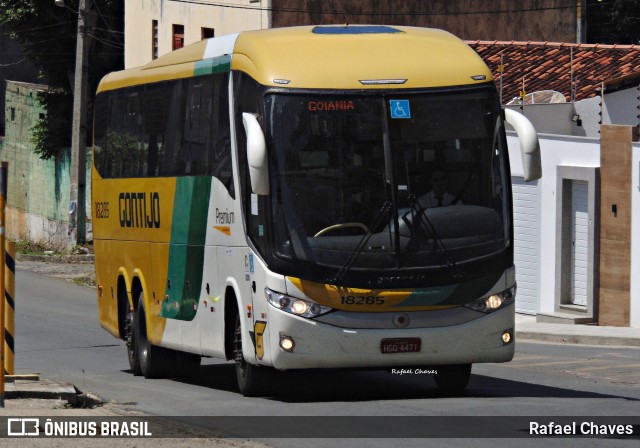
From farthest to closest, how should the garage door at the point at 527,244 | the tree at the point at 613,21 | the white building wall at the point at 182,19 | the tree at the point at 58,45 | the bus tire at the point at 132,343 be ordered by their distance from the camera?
the tree at the point at 613,21, the tree at the point at 58,45, the white building wall at the point at 182,19, the garage door at the point at 527,244, the bus tire at the point at 132,343

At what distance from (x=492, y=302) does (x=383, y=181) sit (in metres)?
1.60

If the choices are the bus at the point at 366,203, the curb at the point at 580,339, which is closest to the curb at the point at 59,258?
the curb at the point at 580,339

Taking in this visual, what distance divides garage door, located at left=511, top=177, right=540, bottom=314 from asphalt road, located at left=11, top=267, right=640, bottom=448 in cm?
517

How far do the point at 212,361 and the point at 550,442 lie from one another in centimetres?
1062

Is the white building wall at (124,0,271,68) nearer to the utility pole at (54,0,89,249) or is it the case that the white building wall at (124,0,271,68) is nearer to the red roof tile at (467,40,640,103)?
the utility pole at (54,0,89,249)

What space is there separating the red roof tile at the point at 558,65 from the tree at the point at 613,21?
41.4 ft

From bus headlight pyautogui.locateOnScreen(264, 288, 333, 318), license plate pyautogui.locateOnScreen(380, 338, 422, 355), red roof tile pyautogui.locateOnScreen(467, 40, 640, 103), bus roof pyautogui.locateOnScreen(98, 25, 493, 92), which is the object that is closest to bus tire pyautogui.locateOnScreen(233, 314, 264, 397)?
bus headlight pyautogui.locateOnScreen(264, 288, 333, 318)

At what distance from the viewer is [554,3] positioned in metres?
48.7

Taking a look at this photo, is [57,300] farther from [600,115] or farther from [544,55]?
[544,55]

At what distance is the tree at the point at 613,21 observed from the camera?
5322 centimetres

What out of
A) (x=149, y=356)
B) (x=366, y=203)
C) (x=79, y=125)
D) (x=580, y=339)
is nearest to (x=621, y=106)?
(x=580, y=339)

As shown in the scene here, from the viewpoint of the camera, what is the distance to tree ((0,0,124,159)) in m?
52.4

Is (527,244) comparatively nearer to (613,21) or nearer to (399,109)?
(399,109)

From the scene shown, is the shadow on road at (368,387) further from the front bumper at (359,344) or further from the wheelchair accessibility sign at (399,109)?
the wheelchair accessibility sign at (399,109)
